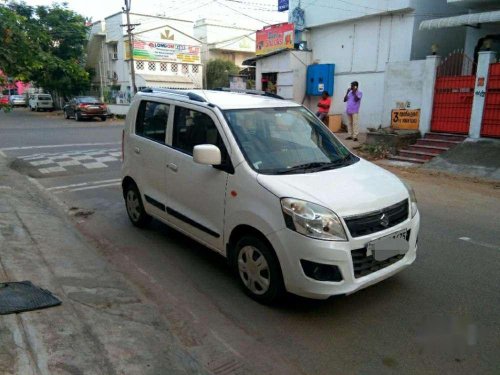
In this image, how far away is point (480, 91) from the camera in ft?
35.9

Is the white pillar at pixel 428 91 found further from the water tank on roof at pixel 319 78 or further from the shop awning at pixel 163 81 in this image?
the shop awning at pixel 163 81

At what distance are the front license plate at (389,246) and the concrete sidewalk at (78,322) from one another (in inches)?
62.8

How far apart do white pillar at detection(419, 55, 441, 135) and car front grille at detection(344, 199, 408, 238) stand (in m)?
9.67

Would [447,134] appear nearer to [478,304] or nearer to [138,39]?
[478,304]

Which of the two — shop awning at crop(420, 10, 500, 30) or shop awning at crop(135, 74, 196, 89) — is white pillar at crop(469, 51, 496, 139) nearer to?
shop awning at crop(420, 10, 500, 30)

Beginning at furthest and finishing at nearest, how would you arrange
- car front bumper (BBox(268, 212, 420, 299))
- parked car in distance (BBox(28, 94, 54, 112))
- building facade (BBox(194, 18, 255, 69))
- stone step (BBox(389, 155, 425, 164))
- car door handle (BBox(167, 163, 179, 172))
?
building facade (BBox(194, 18, 255, 69)), parked car in distance (BBox(28, 94, 54, 112)), stone step (BBox(389, 155, 425, 164)), car door handle (BBox(167, 163, 179, 172)), car front bumper (BBox(268, 212, 420, 299))

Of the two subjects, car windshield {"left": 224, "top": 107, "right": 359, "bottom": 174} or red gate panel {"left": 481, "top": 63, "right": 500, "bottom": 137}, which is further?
red gate panel {"left": 481, "top": 63, "right": 500, "bottom": 137}

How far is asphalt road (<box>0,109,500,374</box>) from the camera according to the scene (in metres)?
3.03

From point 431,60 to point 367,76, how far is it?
4351 millimetres

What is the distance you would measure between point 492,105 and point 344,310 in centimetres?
949

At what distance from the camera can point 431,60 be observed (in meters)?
12.2

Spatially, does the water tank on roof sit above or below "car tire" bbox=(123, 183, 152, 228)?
above

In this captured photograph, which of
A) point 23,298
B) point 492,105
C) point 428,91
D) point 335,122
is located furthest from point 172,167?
point 335,122

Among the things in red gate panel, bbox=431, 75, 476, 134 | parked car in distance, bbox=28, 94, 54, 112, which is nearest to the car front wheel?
red gate panel, bbox=431, 75, 476, 134
